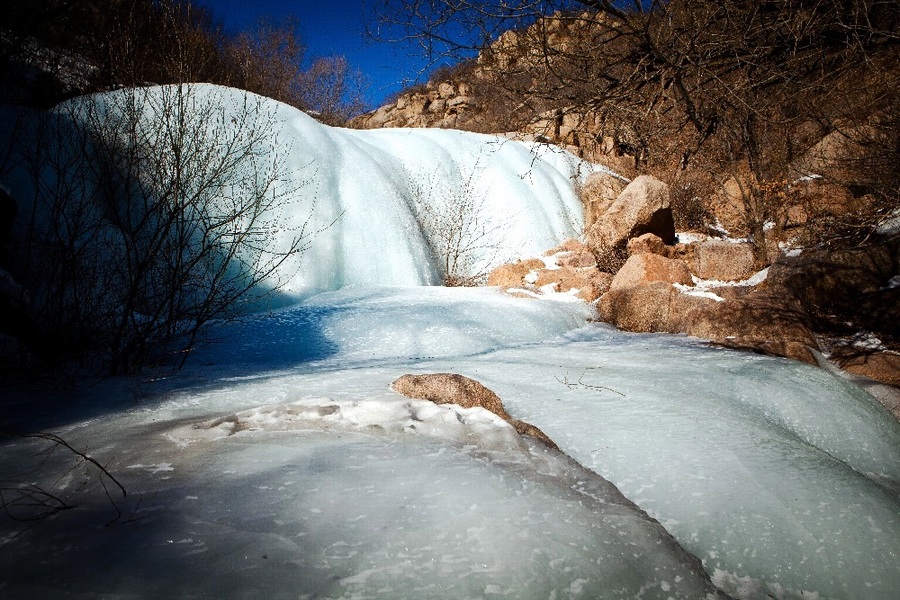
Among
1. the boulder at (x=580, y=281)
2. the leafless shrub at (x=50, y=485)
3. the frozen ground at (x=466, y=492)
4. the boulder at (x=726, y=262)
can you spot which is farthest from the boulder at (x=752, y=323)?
the leafless shrub at (x=50, y=485)

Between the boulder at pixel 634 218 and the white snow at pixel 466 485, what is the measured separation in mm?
4199

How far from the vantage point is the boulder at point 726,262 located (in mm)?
6871

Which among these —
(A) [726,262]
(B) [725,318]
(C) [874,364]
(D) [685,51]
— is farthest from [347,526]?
(A) [726,262]

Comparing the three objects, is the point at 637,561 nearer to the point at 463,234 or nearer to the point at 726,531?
the point at 726,531

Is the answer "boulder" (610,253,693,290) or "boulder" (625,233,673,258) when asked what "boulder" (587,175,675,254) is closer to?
"boulder" (625,233,673,258)

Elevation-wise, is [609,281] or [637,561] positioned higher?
[609,281]

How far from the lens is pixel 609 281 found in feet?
22.1

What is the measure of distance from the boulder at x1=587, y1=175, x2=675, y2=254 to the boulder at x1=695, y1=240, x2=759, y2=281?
2.74 ft

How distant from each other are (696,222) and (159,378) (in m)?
9.55

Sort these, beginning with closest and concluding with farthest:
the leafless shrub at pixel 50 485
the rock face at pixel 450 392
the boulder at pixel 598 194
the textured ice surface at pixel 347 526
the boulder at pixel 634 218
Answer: the textured ice surface at pixel 347 526 < the leafless shrub at pixel 50 485 < the rock face at pixel 450 392 < the boulder at pixel 634 218 < the boulder at pixel 598 194

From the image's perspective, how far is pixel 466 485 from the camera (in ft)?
4.45

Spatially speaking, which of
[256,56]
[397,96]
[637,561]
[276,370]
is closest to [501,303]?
[276,370]

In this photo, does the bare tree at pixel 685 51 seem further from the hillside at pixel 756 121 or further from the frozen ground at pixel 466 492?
the frozen ground at pixel 466 492

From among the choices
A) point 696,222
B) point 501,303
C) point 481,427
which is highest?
point 696,222
